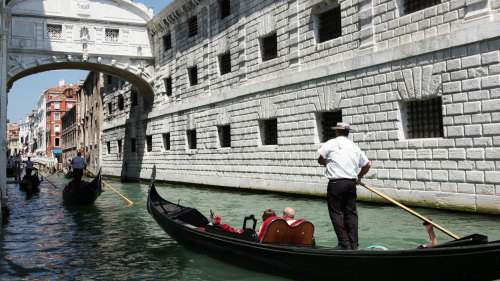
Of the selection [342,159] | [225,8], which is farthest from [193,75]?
[342,159]

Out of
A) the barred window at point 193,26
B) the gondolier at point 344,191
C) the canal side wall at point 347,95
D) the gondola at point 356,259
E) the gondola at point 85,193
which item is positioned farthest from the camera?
the barred window at point 193,26

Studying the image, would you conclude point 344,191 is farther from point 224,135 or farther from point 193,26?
point 193,26

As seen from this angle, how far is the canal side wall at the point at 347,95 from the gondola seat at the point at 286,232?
4.32m

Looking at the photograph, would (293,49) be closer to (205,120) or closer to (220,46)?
(220,46)

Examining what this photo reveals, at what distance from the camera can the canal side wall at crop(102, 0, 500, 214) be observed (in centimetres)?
731

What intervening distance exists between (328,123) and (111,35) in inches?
471

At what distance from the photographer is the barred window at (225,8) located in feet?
47.2

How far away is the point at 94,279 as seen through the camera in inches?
174

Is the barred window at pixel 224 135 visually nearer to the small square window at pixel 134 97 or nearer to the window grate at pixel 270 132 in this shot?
the window grate at pixel 270 132

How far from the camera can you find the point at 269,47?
12430 millimetres

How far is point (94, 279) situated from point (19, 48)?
50.2ft

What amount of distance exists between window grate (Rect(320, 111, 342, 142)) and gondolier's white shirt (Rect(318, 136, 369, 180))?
5977mm

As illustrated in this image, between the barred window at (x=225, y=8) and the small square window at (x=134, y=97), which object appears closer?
the barred window at (x=225, y=8)

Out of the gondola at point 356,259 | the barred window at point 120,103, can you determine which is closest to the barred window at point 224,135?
the gondola at point 356,259
